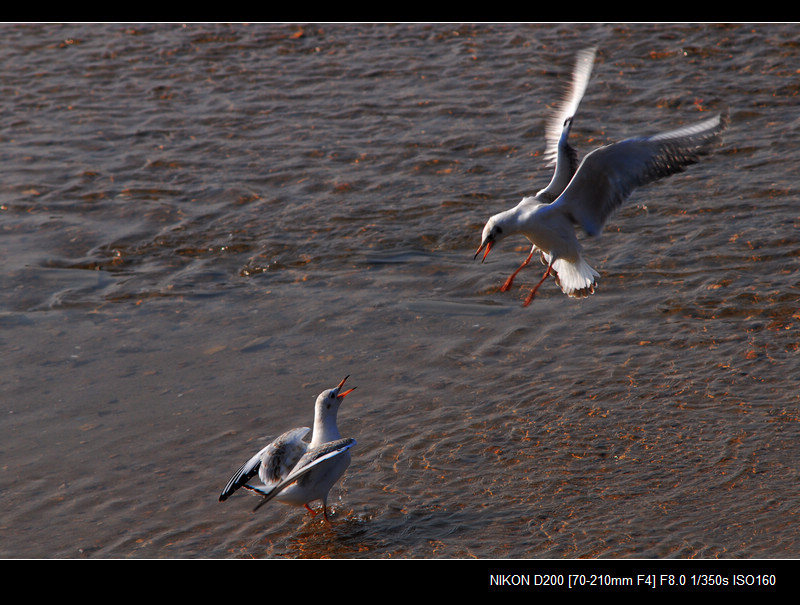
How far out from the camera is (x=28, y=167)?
11.6 metres

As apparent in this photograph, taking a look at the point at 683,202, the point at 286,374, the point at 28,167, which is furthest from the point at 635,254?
the point at 28,167

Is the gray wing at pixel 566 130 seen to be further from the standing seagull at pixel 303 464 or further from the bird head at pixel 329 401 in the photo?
the standing seagull at pixel 303 464

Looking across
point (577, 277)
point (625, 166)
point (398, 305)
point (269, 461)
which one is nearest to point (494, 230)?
point (577, 277)

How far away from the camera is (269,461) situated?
20.9 ft

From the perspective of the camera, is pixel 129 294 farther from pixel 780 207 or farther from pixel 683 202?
pixel 780 207

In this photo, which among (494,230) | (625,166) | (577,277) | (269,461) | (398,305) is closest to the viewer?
(269,461)

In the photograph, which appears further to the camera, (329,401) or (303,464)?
(329,401)

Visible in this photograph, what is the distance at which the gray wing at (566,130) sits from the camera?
706 cm

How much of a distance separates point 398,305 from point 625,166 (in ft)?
8.97

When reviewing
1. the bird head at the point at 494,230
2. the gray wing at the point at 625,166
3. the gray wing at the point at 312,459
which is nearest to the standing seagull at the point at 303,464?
the gray wing at the point at 312,459

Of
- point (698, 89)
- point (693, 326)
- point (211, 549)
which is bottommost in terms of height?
point (211, 549)

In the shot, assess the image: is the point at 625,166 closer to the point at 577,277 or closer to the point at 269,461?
the point at 577,277

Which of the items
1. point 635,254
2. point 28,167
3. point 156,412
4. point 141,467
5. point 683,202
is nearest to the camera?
point 141,467

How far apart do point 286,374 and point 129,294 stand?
2.11 m
